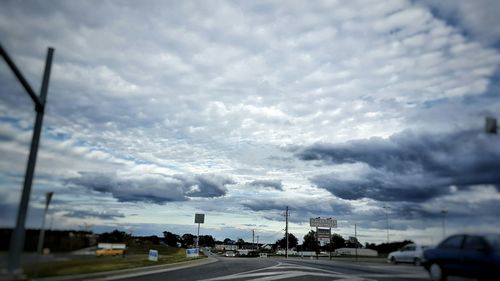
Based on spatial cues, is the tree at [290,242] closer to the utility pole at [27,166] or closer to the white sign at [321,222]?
the white sign at [321,222]

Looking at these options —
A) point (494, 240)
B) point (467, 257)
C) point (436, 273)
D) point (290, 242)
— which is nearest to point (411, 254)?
point (436, 273)

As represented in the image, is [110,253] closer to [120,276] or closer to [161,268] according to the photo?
[120,276]

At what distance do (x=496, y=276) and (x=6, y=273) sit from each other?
356 inches

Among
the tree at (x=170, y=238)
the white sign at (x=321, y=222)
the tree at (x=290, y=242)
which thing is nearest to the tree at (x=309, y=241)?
the tree at (x=290, y=242)

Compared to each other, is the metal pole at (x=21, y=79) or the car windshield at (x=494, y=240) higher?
the metal pole at (x=21, y=79)

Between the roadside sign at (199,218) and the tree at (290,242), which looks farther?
the tree at (290,242)

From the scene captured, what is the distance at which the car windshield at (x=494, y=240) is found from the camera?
6941 millimetres

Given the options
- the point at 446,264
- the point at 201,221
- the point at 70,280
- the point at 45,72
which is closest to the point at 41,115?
the point at 45,72

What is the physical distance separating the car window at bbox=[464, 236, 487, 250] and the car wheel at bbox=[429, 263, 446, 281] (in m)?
1.14

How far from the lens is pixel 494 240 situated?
23.1 feet

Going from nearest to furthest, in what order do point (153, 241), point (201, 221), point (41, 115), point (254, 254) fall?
1. point (41, 115)
2. point (153, 241)
3. point (201, 221)
4. point (254, 254)

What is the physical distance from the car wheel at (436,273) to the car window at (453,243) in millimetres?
698

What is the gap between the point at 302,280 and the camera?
14.6 meters

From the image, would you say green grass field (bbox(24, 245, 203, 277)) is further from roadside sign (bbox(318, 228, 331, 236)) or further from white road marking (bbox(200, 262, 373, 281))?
roadside sign (bbox(318, 228, 331, 236))
